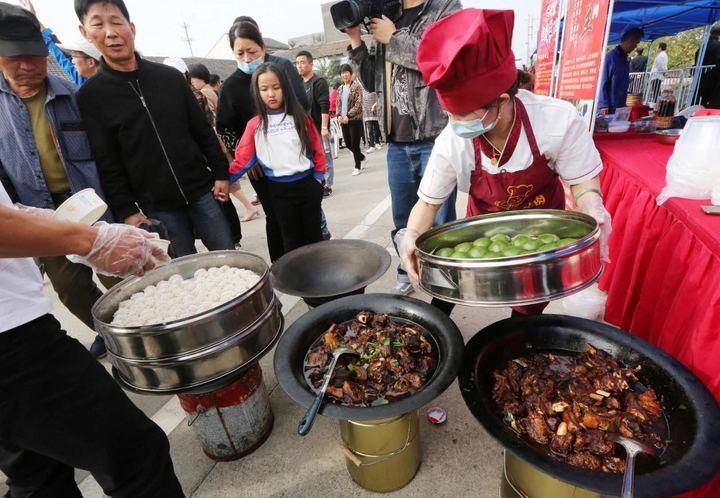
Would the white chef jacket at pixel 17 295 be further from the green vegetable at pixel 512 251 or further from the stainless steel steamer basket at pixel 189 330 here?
the green vegetable at pixel 512 251

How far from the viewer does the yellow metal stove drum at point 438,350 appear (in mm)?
1158

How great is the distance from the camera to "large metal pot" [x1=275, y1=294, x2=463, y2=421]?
131 centimetres

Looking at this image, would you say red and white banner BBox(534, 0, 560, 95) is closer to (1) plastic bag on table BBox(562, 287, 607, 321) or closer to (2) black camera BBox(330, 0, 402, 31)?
(2) black camera BBox(330, 0, 402, 31)

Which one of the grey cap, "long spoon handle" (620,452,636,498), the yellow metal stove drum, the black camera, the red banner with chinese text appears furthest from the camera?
the red banner with chinese text

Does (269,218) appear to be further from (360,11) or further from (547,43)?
(547,43)

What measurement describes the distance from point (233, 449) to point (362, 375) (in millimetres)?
1111

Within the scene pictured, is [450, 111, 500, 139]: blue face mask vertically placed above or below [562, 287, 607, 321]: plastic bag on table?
above

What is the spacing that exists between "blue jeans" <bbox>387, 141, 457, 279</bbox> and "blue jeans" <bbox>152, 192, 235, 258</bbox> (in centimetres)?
152

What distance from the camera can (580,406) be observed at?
1.29 m

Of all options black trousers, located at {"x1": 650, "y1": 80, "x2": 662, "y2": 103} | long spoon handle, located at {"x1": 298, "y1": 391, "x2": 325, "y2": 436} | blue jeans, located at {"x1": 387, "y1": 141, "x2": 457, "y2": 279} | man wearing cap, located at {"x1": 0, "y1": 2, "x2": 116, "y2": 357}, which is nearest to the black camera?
blue jeans, located at {"x1": 387, "y1": 141, "x2": 457, "y2": 279}

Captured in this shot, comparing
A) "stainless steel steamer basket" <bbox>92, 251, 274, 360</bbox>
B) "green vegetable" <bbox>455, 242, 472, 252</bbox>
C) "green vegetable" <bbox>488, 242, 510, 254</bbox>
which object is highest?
"green vegetable" <bbox>488, 242, 510, 254</bbox>

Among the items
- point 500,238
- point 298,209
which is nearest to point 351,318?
point 500,238

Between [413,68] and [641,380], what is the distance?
7.40 feet

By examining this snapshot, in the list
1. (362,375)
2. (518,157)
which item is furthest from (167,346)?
(518,157)
